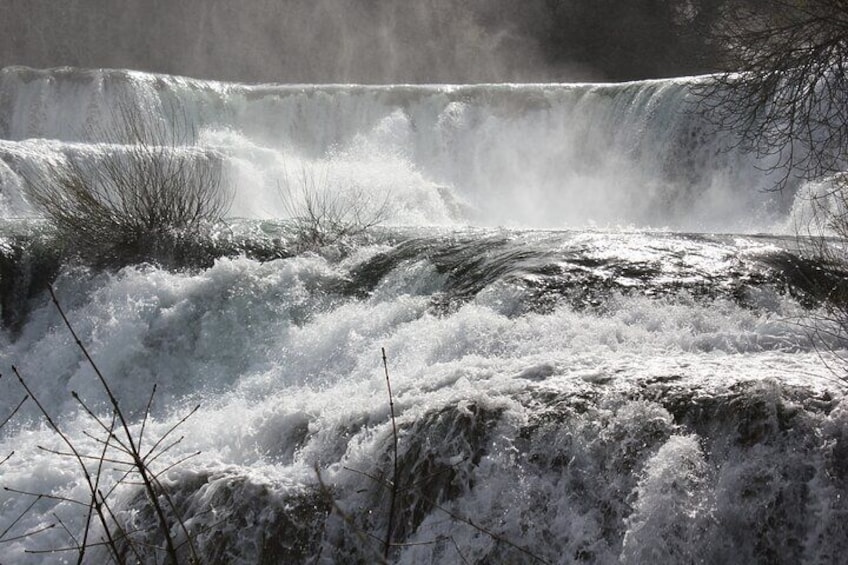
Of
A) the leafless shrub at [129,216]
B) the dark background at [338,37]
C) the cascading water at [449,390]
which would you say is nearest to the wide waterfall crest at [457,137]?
the cascading water at [449,390]

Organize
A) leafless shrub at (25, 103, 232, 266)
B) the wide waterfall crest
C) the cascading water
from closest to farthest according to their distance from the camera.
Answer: the cascading water → leafless shrub at (25, 103, 232, 266) → the wide waterfall crest

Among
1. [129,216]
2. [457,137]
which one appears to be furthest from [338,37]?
[129,216]

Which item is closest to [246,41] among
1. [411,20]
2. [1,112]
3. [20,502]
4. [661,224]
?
[411,20]

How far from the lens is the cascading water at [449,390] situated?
14.8ft

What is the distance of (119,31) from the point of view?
33688 mm

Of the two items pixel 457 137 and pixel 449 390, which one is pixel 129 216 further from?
pixel 457 137

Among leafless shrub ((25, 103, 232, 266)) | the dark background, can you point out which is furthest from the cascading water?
the dark background

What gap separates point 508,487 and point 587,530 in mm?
509

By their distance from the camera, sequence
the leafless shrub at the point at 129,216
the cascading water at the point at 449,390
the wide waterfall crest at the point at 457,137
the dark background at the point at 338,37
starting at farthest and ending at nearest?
the dark background at the point at 338,37
the wide waterfall crest at the point at 457,137
the leafless shrub at the point at 129,216
the cascading water at the point at 449,390

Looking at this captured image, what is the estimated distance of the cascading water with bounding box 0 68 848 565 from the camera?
14.8 feet

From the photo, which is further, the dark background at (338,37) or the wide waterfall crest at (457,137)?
the dark background at (338,37)

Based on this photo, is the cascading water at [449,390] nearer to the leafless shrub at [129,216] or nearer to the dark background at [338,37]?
the leafless shrub at [129,216]

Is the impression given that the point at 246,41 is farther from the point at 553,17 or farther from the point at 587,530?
the point at 587,530

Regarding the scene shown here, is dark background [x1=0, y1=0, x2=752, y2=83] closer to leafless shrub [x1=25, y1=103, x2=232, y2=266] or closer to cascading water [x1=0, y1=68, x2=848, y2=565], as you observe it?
cascading water [x1=0, y1=68, x2=848, y2=565]
